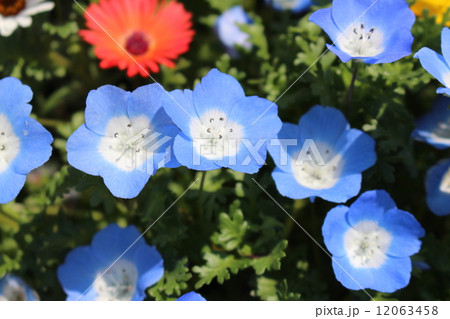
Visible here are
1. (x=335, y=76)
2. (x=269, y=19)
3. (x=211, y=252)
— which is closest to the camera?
(x=211, y=252)

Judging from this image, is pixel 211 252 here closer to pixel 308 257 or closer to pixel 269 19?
pixel 308 257

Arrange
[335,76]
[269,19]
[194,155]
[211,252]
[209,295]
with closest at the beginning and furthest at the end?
1. [194,155]
2. [211,252]
3. [335,76]
4. [209,295]
5. [269,19]

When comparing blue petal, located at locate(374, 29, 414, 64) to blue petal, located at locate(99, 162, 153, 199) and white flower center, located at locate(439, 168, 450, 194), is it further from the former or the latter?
blue petal, located at locate(99, 162, 153, 199)

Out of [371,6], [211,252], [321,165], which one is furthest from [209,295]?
[371,6]

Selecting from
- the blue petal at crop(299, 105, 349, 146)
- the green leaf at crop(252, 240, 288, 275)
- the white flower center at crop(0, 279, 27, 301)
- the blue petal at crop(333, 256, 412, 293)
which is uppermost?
the blue petal at crop(299, 105, 349, 146)

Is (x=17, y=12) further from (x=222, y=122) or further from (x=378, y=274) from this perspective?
(x=378, y=274)

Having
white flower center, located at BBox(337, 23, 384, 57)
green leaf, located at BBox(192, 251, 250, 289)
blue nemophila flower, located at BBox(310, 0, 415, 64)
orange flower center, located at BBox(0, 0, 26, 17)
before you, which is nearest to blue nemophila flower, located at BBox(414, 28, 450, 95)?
blue nemophila flower, located at BBox(310, 0, 415, 64)

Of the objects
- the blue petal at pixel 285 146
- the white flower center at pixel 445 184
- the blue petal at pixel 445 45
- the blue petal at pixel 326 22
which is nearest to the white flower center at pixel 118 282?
the blue petal at pixel 285 146
